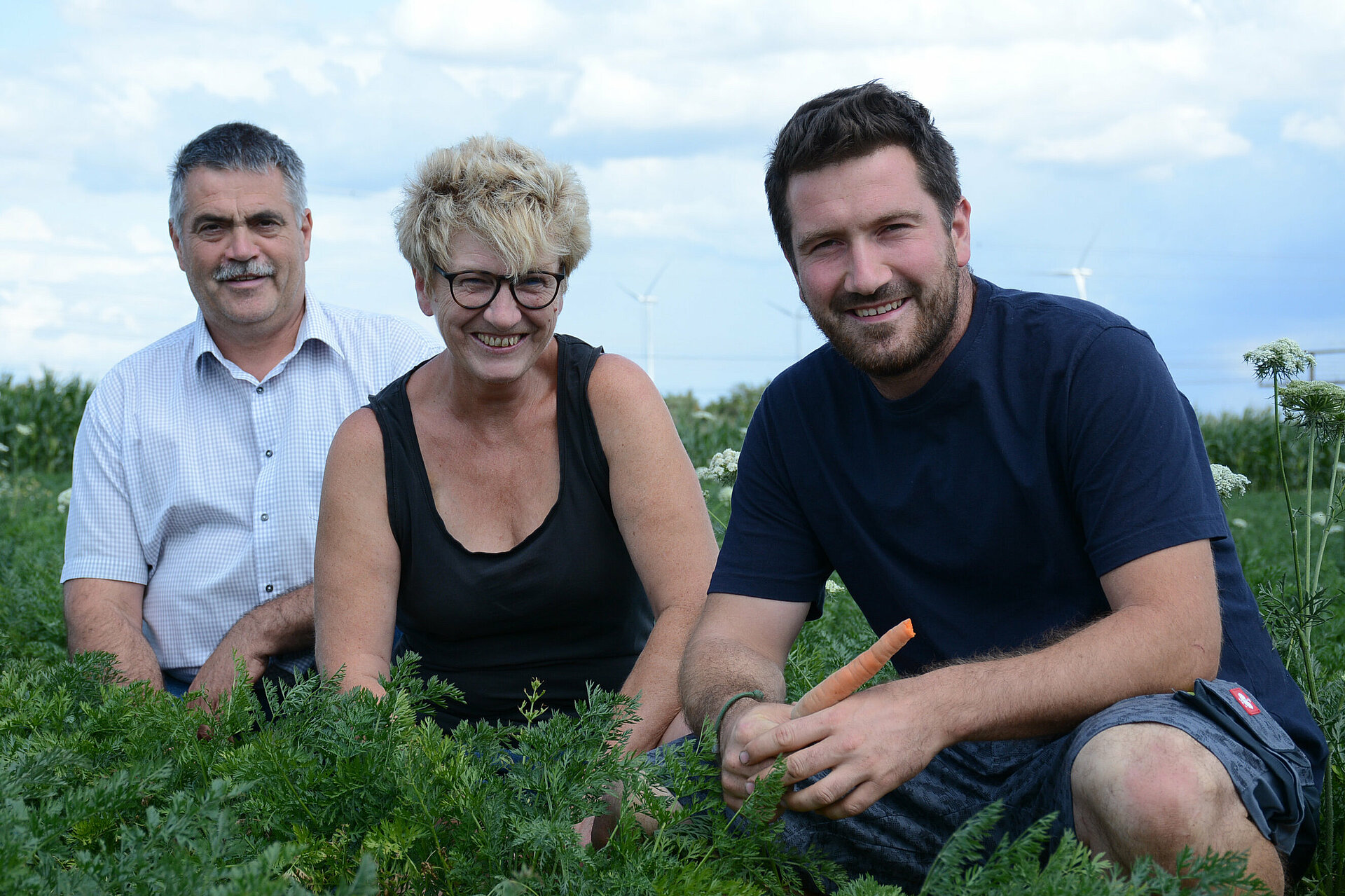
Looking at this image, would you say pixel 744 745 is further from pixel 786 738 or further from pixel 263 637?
pixel 263 637

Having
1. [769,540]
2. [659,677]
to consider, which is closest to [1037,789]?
[769,540]

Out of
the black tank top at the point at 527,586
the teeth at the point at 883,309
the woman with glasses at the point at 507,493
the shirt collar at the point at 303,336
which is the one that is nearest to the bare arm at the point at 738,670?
the woman with glasses at the point at 507,493

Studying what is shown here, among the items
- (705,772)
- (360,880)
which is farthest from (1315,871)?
(360,880)

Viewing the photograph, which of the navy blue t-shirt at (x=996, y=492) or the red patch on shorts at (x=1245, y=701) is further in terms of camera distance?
the navy blue t-shirt at (x=996, y=492)

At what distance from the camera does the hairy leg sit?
6.87 ft

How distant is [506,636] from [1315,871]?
217 cm

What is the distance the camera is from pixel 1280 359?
10.2 ft

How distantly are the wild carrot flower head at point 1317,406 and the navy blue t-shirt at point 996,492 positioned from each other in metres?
0.63

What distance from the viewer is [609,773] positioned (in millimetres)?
2250

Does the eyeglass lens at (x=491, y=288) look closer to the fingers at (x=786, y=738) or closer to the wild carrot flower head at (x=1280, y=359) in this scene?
the fingers at (x=786, y=738)

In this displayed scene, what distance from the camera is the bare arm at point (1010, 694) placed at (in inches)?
89.3

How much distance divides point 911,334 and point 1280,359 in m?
1.15

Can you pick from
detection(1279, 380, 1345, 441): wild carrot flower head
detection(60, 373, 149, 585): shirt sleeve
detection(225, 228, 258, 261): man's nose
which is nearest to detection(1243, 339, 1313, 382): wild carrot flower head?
detection(1279, 380, 1345, 441): wild carrot flower head

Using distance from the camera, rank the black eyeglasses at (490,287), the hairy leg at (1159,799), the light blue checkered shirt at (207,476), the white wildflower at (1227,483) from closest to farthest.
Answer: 1. the hairy leg at (1159,799)
2. the black eyeglasses at (490,287)
3. the white wildflower at (1227,483)
4. the light blue checkered shirt at (207,476)
